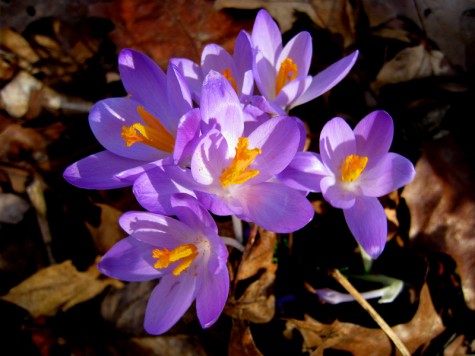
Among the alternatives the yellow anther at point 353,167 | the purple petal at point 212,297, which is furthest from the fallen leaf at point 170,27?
the purple petal at point 212,297

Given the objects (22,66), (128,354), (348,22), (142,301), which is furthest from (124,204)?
(348,22)

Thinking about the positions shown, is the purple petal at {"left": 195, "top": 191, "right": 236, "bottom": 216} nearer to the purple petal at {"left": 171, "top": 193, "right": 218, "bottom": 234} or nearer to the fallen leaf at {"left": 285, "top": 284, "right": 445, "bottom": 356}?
the purple petal at {"left": 171, "top": 193, "right": 218, "bottom": 234}

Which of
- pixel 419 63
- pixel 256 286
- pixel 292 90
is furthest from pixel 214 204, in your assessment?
pixel 419 63

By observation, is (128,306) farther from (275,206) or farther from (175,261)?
(275,206)

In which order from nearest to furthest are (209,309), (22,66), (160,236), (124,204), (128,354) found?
(209,309), (160,236), (128,354), (124,204), (22,66)

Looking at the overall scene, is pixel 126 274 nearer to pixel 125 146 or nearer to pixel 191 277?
pixel 191 277
